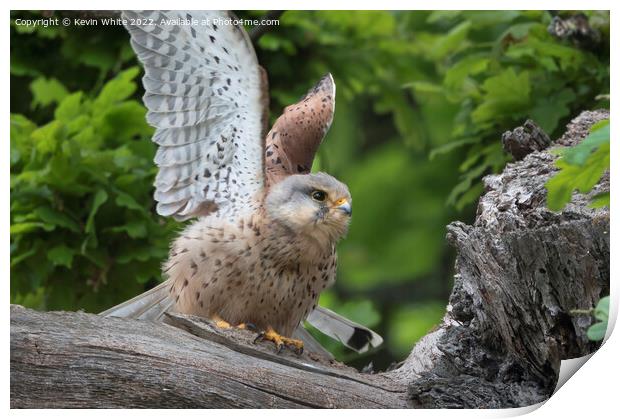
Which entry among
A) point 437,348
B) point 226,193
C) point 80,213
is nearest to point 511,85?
point 437,348

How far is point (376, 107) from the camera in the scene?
19.5 ft

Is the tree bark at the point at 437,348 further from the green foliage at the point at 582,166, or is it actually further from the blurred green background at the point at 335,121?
the blurred green background at the point at 335,121

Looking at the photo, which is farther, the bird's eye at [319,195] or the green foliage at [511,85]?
the green foliage at [511,85]

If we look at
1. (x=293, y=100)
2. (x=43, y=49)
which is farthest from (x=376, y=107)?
(x=43, y=49)

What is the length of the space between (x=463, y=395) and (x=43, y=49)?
287 cm

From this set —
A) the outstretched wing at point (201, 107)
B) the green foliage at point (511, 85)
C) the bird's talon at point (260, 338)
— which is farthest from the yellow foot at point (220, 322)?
the green foliage at point (511, 85)

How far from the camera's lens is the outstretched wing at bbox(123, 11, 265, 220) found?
12.7 feet

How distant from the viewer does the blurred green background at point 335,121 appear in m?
4.77

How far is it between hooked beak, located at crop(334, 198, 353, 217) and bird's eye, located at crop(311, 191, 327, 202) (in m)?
Result: 0.06

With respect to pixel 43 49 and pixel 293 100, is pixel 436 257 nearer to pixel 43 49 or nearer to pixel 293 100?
pixel 293 100

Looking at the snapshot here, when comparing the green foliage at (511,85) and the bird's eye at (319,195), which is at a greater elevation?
the green foliage at (511,85)

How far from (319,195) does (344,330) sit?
2.65 feet

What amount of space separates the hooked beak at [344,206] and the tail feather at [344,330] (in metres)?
0.74

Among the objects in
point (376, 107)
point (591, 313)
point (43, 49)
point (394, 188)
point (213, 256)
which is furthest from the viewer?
point (394, 188)
